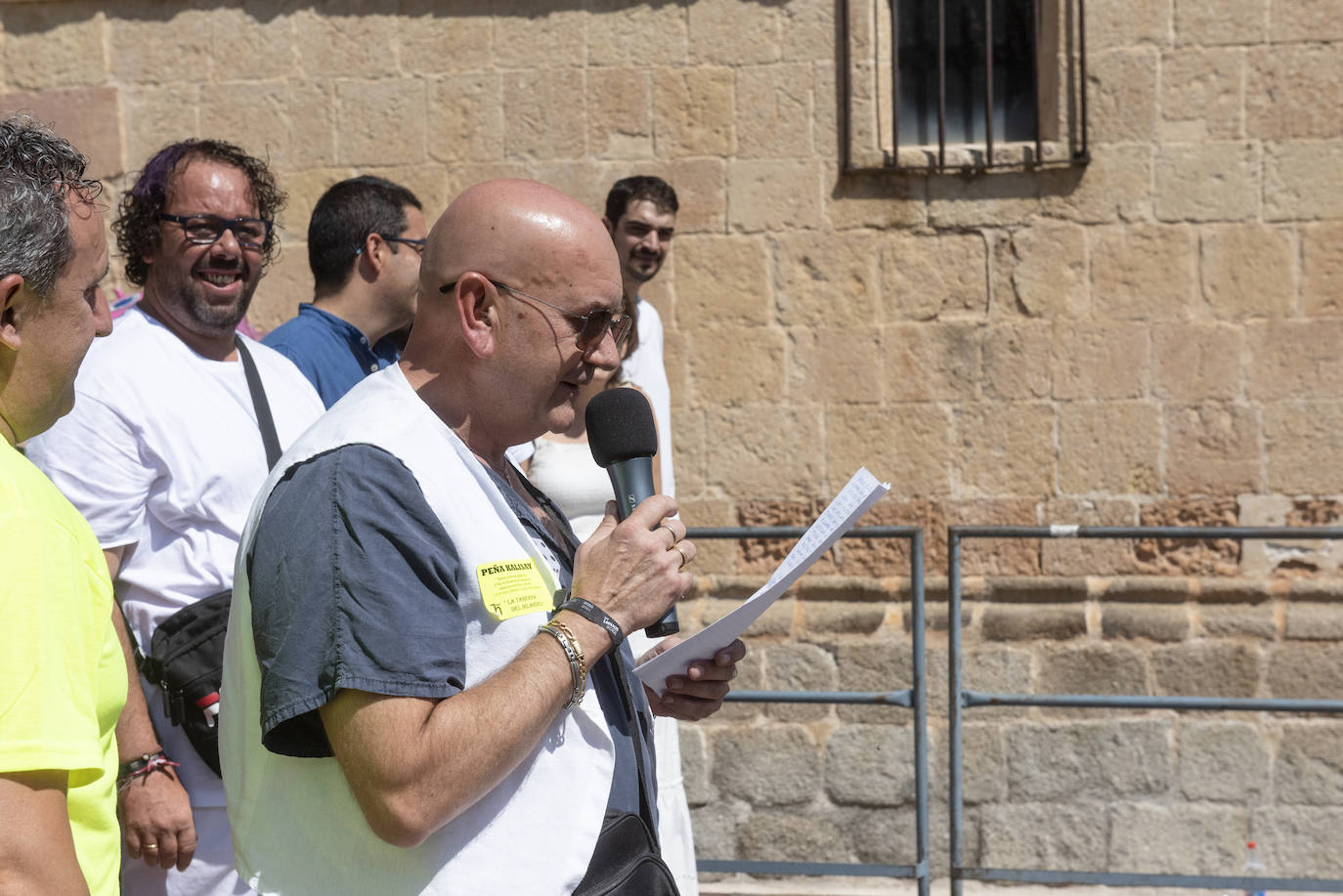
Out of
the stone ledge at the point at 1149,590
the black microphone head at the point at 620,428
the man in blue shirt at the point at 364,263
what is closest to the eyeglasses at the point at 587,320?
the black microphone head at the point at 620,428

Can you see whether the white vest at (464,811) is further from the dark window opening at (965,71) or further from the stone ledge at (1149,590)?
the dark window opening at (965,71)

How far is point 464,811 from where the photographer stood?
168 centimetres

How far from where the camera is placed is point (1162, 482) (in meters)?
6.04

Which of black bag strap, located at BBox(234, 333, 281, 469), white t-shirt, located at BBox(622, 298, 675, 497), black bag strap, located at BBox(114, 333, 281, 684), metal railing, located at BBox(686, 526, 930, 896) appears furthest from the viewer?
metal railing, located at BBox(686, 526, 930, 896)

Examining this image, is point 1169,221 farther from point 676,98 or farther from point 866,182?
point 676,98

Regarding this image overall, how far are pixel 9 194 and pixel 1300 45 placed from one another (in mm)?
5732

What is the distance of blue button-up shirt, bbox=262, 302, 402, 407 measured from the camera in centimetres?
358

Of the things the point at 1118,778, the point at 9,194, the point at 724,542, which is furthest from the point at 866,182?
the point at 9,194

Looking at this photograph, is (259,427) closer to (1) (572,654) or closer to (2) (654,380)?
(1) (572,654)

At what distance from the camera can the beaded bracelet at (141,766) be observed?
251 cm

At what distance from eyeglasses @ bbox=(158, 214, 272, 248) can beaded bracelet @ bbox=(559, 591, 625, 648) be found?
1616mm

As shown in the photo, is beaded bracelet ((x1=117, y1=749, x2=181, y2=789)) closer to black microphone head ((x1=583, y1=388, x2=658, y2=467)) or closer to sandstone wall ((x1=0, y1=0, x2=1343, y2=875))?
black microphone head ((x1=583, y1=388, x2=658, y2=467))

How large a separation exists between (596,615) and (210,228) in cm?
168

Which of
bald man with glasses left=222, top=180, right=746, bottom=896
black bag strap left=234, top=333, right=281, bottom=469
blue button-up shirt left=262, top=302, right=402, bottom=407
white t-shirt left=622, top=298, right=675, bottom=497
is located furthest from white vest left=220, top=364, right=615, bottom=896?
white t-shirt left=622, top=298, right=675, bottom=497
